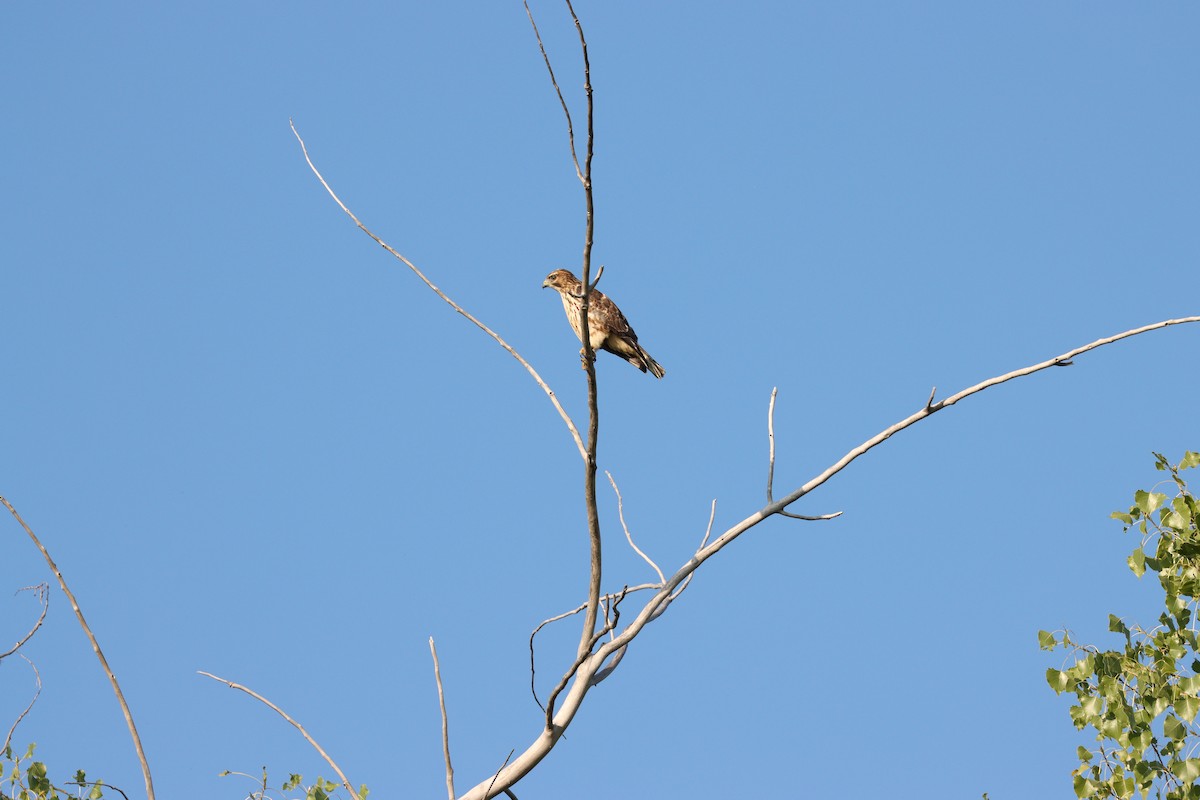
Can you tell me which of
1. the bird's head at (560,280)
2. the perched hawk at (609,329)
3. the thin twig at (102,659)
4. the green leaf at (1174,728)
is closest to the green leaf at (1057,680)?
the green leaf at (1174,728)

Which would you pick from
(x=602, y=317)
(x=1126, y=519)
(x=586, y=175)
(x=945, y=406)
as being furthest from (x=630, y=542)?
(x=602, y=317)

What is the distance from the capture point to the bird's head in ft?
33.0

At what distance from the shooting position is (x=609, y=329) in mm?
9586

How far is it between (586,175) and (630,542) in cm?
161

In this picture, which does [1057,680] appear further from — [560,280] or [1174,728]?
[560,280]

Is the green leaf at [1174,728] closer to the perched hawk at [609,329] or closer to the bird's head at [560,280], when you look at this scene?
the perched hawk at [609,329]

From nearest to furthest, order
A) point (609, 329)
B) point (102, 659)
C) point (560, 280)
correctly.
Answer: point (102, 659), point (609, 329), point (560, 280)

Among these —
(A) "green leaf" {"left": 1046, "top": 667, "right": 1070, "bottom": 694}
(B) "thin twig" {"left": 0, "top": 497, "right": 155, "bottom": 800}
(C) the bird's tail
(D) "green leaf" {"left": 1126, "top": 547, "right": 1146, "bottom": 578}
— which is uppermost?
(C) the bird's tail

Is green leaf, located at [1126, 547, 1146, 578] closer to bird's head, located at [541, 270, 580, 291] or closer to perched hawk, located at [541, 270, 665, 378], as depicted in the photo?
perched hawk, located at [541, 270, 665, 378]

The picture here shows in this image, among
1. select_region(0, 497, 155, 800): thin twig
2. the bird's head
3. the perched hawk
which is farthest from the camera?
the bird's head

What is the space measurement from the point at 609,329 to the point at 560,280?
0.86 meters

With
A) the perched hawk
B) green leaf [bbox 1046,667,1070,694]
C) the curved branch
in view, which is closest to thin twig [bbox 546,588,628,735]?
the curved branch

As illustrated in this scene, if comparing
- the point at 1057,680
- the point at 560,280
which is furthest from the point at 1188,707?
the point at 560,280

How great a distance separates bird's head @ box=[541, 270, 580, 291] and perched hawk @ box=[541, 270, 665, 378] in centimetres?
1
